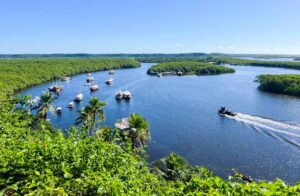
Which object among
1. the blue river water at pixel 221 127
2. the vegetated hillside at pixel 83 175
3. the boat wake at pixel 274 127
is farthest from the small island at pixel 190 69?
the vegetated hillside at pixel 83 175

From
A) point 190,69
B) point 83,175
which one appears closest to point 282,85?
point 190,69

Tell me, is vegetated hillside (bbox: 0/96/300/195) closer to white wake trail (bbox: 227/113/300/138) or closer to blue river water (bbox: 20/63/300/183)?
blue river water (bbox: 20/63/300/183)

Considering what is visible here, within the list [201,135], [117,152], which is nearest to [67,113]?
[201,135]

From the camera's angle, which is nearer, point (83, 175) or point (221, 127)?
point (83, 175)

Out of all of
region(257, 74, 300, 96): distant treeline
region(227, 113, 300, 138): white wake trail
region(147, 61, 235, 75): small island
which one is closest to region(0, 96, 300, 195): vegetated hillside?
region(227, 113, 300, 138): white wake trail

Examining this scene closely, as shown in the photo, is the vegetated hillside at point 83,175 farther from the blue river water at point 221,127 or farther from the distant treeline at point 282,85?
the distant treeline at point 282,85

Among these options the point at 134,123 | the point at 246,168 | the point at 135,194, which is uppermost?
the point at 135,194

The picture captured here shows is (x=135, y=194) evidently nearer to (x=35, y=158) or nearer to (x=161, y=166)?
(x=35, y=158)

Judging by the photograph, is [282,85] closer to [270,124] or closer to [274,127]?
[270,124]
